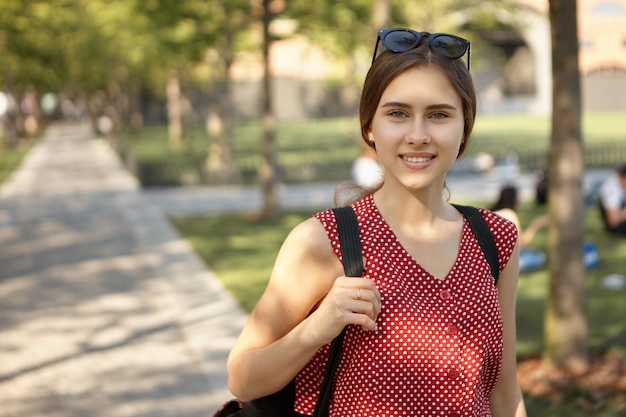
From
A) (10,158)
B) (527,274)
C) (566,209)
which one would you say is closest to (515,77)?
(10,158)

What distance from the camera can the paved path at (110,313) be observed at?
22.0 ft

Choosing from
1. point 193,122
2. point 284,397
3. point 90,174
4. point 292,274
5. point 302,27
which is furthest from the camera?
point 193,122

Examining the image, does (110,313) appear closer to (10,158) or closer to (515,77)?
(10,158)

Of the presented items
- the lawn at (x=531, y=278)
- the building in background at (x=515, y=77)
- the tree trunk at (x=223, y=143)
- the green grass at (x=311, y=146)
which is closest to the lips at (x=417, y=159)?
the lawn at (x=531, y=278)

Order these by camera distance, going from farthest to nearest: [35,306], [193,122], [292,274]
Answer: [193,122], [35,306], [292,274]

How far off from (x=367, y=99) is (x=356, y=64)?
27880mm

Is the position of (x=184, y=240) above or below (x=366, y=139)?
below

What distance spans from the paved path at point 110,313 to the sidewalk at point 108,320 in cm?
1

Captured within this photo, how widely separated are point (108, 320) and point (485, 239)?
7.21 m

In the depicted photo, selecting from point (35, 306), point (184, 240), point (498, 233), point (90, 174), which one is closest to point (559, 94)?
point (498, 233)

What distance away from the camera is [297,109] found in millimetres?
74375

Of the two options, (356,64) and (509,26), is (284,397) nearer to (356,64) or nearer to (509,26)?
(509,26)

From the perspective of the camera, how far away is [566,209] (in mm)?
6719

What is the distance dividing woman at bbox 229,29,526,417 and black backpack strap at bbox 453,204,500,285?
0.08ft
